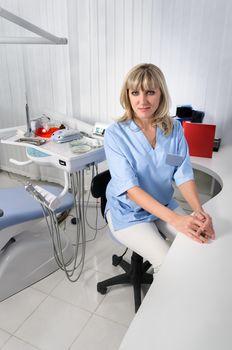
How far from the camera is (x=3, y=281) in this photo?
5.19ft

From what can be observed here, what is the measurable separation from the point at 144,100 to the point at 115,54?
3.95 feet

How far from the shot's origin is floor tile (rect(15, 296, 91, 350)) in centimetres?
138

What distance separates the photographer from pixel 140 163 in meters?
1.27

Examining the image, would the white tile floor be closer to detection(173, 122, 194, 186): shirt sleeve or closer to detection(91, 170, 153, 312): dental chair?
detection(91, 170, 153, 312): dental chair

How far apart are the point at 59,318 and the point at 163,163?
979 millimetres

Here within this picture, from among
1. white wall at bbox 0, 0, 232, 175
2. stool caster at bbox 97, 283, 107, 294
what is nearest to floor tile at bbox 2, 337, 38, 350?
stool caster at bbox 97, 283, 107, 294

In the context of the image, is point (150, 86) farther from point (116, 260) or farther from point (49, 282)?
point (49, 282)

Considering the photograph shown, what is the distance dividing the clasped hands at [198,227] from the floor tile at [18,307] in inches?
40.4

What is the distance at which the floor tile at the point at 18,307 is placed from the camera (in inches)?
58.2

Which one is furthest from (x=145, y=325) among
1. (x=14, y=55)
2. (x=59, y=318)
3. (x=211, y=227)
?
(x=14, y=55)

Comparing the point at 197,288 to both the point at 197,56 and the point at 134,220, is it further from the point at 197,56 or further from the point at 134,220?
the point at 197,56

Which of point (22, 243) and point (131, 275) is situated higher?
point (22, 243)

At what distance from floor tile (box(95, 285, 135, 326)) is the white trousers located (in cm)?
48

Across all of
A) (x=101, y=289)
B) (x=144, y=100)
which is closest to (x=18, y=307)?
(x=101, y=289)
